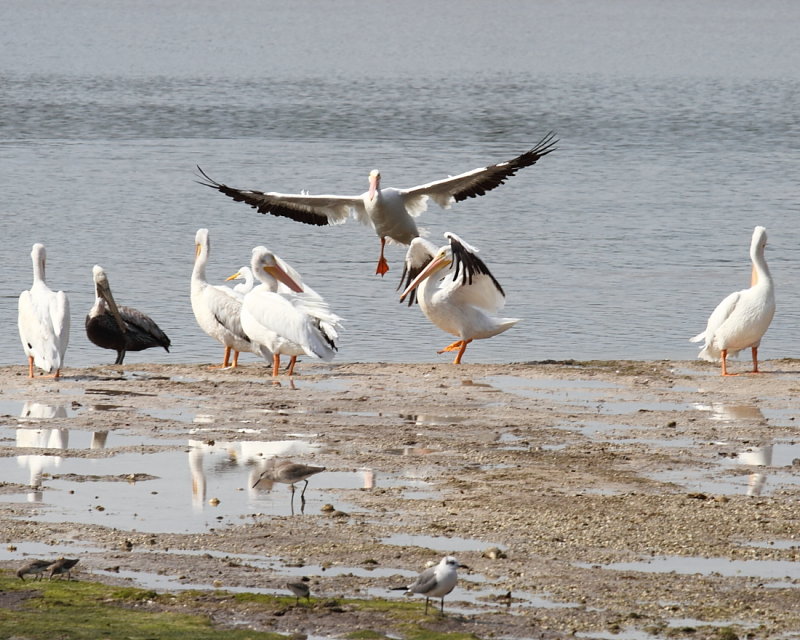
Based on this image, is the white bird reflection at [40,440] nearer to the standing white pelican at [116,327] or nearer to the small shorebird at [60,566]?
the small shorebird at [60,566]

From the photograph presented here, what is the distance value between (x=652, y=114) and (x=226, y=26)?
2443 inches

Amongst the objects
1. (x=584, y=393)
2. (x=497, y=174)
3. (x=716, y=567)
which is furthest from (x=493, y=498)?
(x=497, y=174)

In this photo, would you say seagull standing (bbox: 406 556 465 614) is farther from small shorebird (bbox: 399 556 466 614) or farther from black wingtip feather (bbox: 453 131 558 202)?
black wingtip feather (bbox: 453 131 558 202)

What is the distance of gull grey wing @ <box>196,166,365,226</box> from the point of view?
1555cm

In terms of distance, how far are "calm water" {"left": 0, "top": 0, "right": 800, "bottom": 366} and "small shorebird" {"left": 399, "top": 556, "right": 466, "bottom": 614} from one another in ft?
28.9

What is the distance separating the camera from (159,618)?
5.74 meters

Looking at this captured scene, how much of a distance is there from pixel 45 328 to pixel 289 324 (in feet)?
6.40

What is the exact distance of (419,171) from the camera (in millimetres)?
30703

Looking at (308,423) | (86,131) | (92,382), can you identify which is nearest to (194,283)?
(92,382)

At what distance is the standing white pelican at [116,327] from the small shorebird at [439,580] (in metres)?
8.72

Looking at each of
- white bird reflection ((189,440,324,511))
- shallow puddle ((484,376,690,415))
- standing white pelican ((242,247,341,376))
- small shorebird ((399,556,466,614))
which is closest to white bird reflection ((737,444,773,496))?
shallow puddle ((484,376,690,415))

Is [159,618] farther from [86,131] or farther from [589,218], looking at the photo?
[86,131]

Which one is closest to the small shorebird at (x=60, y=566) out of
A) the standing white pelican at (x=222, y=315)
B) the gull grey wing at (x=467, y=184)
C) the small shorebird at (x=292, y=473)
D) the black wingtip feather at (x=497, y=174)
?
the small shorebird at (x=292, y=473)

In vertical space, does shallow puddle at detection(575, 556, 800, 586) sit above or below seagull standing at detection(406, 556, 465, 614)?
below
